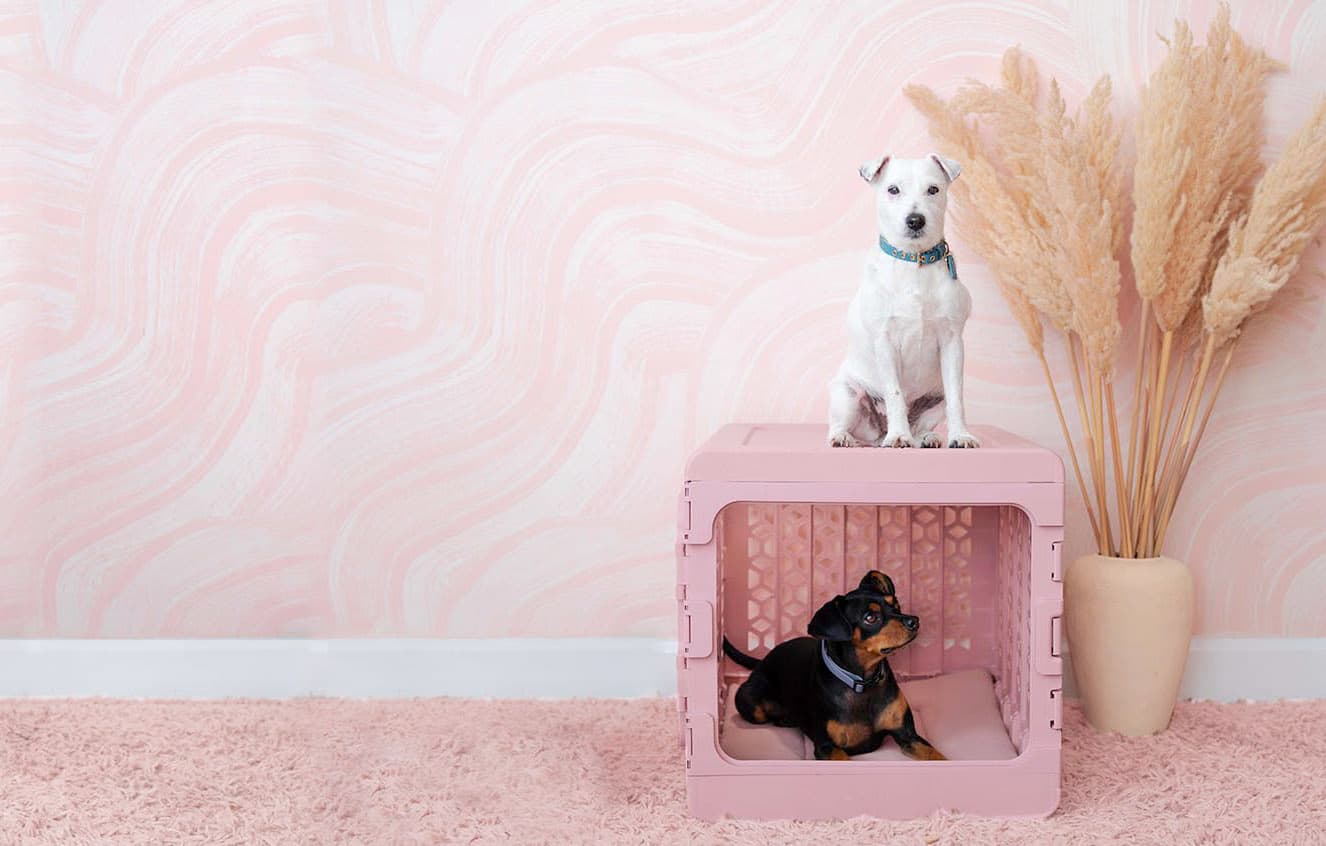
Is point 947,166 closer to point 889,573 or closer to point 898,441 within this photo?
point 898,441

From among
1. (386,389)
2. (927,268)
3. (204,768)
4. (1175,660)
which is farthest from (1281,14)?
(204,768)

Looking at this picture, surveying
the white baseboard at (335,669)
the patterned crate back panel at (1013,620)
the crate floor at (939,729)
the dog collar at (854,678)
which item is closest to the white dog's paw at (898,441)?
the patterned crate back panel at (1013,620)

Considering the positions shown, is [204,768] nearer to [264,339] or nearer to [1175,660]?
[264,339]

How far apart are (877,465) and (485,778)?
0.68 meters

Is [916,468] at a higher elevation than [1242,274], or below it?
below

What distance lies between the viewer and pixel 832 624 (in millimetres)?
1462

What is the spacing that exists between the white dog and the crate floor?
0.42 m

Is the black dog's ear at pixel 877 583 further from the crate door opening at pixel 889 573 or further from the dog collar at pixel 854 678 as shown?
the crate door opening at pixel 889 573

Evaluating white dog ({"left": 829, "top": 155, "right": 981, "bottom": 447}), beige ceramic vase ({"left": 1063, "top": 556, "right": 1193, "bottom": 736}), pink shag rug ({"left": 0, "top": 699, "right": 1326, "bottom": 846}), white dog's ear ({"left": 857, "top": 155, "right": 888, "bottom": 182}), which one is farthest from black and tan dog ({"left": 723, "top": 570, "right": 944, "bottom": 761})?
white dog's ear ({"left": 857, "top": 155, "right": 888, "bottom": 182})

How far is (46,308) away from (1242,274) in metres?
1.91

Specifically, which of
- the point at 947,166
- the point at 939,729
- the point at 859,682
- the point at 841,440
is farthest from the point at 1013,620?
the point at 947,166

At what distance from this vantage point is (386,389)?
1857mm

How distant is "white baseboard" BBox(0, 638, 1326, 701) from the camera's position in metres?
1.88

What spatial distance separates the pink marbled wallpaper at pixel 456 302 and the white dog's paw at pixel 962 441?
0.46 metres
